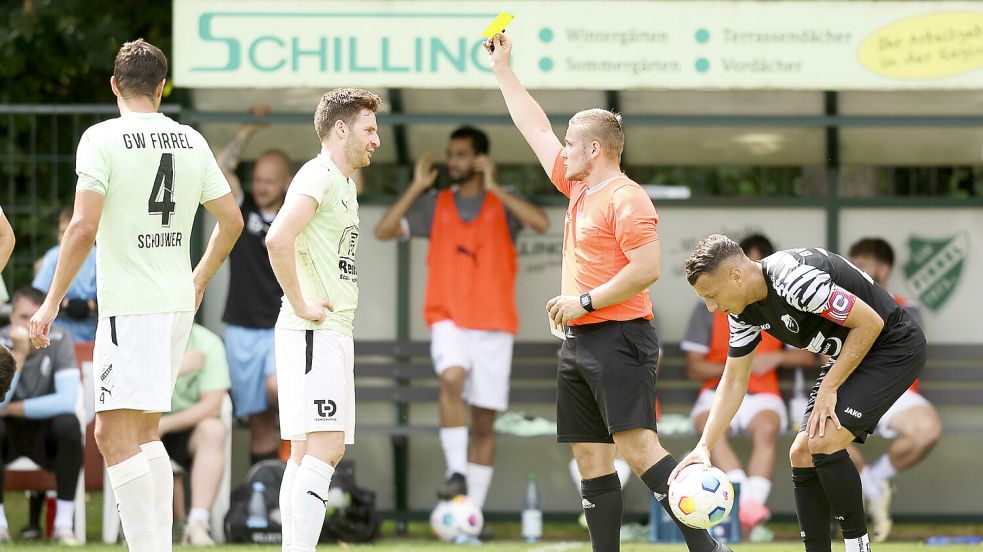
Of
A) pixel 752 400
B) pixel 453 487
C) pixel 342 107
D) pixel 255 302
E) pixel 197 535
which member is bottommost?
pixel 197 535

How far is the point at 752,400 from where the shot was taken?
9422mm

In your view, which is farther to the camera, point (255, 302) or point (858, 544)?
point (255, 302)

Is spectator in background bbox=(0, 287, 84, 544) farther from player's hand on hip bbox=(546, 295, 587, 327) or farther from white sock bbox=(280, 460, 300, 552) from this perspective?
player's hand on hip bbox=(546, 295, 587, 327)

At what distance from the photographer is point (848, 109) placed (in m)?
9.76

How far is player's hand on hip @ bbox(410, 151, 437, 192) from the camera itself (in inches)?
382

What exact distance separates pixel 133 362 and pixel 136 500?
1.73ft

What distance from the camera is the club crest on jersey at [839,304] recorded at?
577cm

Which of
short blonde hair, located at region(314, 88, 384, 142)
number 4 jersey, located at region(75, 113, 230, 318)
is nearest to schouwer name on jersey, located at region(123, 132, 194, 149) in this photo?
number 4 jersey, located at region(75, 113, 230, 318)

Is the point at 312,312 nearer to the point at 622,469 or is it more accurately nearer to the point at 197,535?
the point at 197,535

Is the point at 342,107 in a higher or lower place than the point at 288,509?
higher

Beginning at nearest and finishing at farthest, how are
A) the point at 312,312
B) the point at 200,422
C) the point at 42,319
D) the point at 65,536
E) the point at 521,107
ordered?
the point at 42,319
the point at 312,312
the point at 521,107
the point at 65,536
the point at 200,422

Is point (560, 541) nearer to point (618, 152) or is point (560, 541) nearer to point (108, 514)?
point (108, 514)

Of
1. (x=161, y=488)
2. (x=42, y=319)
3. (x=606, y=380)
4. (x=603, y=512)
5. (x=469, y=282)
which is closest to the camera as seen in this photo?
(x=42, y=319)

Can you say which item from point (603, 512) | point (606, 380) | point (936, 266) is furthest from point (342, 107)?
point (936, 266)
